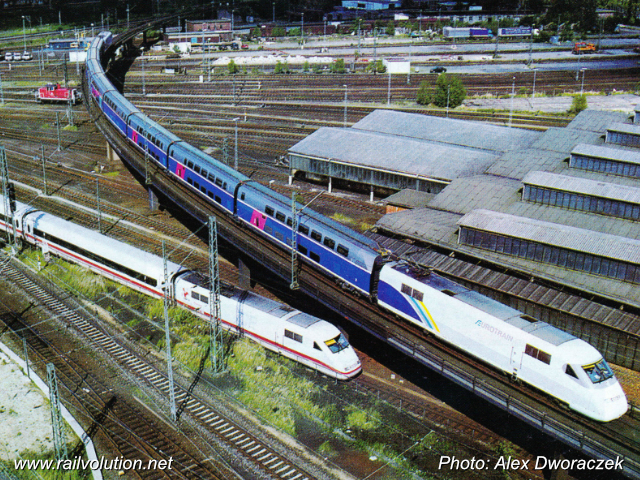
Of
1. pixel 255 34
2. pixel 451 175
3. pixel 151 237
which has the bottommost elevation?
pixel 151 237

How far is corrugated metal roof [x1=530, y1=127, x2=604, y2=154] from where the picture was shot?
67562 millimetres

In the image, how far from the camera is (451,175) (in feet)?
214

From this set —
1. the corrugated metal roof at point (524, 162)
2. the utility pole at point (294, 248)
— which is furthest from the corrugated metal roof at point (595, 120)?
the utility pole at point (294, 248)

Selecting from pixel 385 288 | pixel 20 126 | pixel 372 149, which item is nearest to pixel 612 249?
pixel 385 288

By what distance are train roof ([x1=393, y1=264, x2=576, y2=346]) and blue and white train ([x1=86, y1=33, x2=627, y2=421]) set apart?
0.05 meters

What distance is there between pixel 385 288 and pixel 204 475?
47.2ft

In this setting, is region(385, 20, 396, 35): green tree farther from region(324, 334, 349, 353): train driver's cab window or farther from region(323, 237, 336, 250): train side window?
region(324, 334, 349, 353): train driver's cab window

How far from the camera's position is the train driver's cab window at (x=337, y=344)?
1547 inches

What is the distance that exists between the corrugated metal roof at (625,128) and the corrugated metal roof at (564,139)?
5.73 feet

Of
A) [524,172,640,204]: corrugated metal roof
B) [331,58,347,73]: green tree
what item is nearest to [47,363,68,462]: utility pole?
[524,172,640,204]: corrugated metal roof

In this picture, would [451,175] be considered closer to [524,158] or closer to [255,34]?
[524,158]

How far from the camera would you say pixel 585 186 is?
52.4 metres

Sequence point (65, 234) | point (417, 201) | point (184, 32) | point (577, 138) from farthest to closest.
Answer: point (184, 32) < point (577, 138) < point (417, 201) < point (65, 234)

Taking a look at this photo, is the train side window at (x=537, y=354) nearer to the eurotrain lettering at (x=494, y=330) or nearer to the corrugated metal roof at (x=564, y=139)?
the eurotrain lettering at (x=494, y=330)
